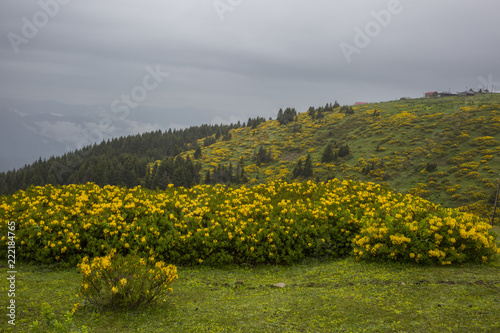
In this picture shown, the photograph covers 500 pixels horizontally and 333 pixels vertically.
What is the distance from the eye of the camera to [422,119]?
6425cm

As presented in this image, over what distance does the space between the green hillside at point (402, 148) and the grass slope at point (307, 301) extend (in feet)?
A: 102

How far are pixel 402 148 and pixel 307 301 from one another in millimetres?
54229

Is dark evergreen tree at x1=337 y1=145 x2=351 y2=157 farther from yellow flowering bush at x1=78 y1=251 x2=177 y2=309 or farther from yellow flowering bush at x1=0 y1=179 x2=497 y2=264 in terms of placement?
yellow flowering bush at x1=78 y1=251 x2=177 y2=309

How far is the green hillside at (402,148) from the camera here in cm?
3781

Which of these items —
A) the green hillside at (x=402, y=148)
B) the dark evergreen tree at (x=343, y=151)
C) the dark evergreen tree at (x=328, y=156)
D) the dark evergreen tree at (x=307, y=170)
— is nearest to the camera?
the green hillside at (x=402, y=148)

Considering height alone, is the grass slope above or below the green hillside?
below

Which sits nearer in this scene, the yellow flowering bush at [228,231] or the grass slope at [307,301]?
the grass slope at [307,301]

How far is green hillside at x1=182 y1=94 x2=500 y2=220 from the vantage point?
124ft

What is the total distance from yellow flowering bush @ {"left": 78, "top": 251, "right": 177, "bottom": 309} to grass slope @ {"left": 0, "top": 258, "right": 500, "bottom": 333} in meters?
0.17

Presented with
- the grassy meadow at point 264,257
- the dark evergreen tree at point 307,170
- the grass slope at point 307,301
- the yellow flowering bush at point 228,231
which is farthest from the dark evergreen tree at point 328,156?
the grass slope at point 307,301

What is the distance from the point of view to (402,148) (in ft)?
173

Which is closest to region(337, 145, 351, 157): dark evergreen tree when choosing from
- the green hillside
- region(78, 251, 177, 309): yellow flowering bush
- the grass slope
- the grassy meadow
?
the green hillside

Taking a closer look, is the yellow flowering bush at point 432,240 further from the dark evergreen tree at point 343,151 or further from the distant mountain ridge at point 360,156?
the dark evergreen tree at point 343,151

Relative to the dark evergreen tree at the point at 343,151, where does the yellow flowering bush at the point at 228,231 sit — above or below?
below
